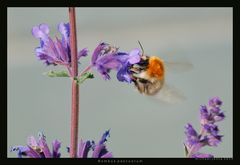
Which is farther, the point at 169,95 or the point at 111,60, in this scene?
the point at 169,95

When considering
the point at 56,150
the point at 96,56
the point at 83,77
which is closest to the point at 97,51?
the point at 96,56

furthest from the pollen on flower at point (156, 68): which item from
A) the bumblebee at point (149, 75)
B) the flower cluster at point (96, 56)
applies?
the flower cluster at point (96, 56)

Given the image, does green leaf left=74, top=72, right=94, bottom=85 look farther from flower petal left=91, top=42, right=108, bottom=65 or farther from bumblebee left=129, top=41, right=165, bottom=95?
bumblebee left=129, top=41, right=165, bottom=95

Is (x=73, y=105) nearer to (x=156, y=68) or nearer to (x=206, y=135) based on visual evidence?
(x=206, y=135)

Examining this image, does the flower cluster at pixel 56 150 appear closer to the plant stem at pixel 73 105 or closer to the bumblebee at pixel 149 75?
the plant stem at pixel 73 105

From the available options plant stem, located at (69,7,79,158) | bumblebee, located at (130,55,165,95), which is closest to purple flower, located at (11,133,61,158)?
plant stem, located at (69,7,79,158)
